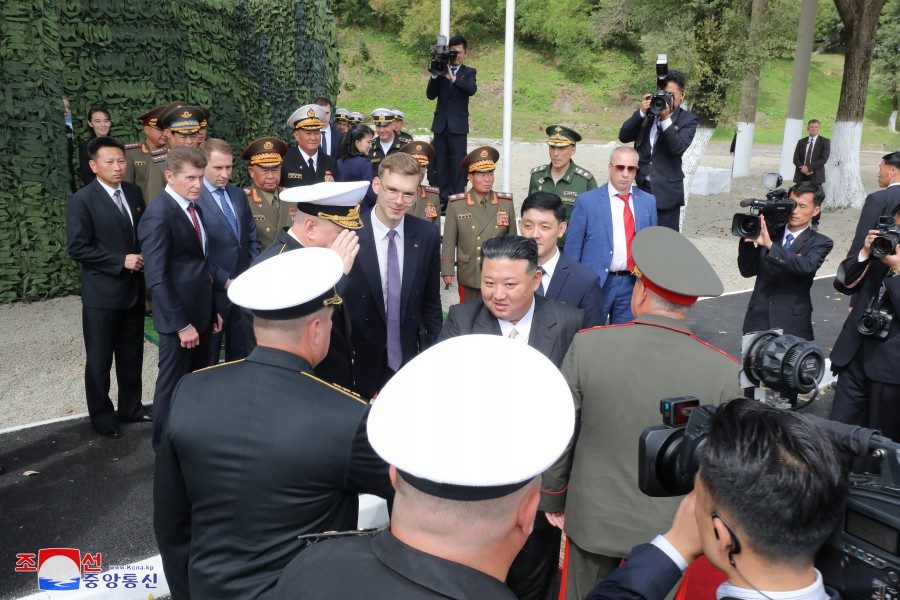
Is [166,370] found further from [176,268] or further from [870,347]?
[870,347]

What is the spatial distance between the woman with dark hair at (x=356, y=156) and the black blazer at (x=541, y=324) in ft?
20.2

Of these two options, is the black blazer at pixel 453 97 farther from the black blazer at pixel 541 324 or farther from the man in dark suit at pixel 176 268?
the black blazer at pixel 541 324

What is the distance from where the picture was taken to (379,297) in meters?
4.44

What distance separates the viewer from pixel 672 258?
2.80 metres

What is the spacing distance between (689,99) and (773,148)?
804 inches

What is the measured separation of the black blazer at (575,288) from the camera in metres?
4.32

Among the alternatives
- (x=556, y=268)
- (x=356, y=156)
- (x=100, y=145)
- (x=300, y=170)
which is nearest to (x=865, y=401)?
(x=556, y=268)

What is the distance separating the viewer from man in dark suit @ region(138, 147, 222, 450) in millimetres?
4699

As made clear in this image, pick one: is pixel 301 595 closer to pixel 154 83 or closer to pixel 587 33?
pixel 154 83

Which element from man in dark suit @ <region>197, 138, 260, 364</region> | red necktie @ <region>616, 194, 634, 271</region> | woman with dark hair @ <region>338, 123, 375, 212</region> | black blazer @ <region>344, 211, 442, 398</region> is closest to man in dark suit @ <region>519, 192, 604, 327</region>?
black blazer @ <region>344, 211, 442, 398</region>

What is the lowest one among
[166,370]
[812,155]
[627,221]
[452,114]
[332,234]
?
[166,370]

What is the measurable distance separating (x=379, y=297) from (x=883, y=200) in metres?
4.86

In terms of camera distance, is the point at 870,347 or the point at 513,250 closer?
the point at 513,250

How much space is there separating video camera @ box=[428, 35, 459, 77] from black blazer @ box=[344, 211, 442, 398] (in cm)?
532
